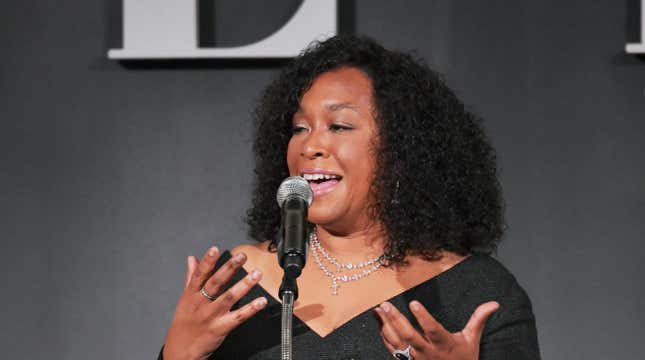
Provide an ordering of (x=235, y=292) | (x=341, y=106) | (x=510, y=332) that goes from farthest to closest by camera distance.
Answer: (x=341, y=106)
(x=510, y=332)
(x=235, y=292)

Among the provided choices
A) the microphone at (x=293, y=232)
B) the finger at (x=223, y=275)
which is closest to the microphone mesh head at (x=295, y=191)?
the microphone at (x=293, y=232)

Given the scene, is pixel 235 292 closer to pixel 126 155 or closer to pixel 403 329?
pixel 403 329

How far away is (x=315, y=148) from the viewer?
194 centimetres

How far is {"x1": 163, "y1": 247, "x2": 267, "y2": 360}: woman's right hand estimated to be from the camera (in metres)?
1.53

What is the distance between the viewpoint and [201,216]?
275 centimetres

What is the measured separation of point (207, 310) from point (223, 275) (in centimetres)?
Answer: 8

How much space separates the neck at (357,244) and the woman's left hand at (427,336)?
0.58 m

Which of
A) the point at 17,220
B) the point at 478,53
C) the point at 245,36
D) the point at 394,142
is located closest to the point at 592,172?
the point at 478,53

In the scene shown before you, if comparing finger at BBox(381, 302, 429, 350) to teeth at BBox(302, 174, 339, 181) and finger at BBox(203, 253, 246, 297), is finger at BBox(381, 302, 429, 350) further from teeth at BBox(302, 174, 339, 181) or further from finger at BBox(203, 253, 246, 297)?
teeth at BBox(302, 174, 339, 181)

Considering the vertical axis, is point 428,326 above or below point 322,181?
below

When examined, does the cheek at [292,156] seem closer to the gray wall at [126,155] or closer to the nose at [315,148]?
the nose at [315,148]

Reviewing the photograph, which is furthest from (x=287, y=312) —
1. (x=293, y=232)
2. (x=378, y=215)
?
(x=378, y=215)

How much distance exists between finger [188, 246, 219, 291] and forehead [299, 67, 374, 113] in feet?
1.75

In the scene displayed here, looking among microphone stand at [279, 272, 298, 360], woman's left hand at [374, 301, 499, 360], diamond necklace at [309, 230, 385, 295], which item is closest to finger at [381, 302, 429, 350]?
woman's left hand at [374, 301, 499, 360]
